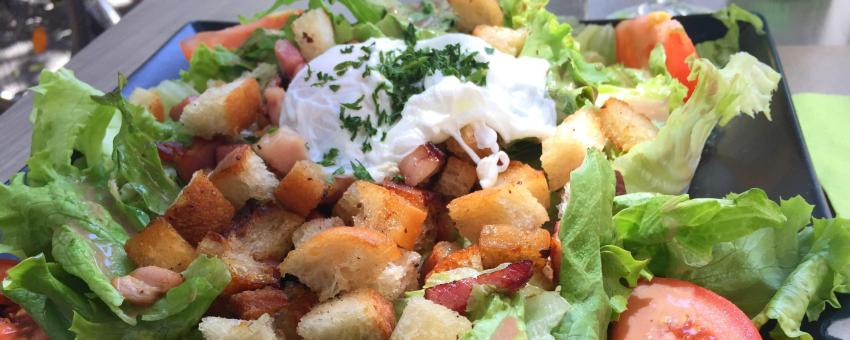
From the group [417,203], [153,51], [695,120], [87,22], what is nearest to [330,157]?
[417,203]

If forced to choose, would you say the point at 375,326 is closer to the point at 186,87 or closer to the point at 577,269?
the point at 577,269

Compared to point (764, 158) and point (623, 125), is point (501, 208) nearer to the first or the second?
point (623, 125)

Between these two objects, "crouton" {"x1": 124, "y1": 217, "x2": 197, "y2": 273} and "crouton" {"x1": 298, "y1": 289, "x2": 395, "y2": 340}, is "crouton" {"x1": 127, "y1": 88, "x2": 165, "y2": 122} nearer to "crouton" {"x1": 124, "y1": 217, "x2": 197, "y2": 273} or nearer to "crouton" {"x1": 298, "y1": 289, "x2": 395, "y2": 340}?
"crouton" {"x1": 124, "y1": 217, "x2": 197, "y2": 273}

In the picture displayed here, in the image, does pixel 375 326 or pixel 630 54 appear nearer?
pixel 375 326

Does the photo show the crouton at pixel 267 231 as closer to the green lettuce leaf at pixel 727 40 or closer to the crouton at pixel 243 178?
the crouton at pixel 243 178

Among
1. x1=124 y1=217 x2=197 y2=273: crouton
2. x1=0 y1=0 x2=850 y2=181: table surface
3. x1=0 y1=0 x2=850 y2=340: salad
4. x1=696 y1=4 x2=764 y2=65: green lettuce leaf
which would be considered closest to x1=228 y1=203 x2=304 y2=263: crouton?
x1=0 y1=0 x2=850 y2=340: salad

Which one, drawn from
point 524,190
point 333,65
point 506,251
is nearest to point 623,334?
point 506,251
